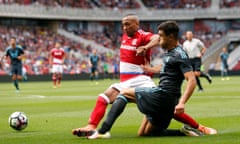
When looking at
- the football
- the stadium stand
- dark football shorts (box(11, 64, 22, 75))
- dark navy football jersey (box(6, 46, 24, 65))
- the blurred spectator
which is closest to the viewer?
the football

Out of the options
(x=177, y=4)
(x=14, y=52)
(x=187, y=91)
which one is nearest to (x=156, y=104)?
(x=187, y=91)

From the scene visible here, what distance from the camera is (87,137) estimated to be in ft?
35.0

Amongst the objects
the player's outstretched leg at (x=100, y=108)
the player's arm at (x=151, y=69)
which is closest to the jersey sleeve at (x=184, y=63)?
the player's arm at (x=151, y=69)

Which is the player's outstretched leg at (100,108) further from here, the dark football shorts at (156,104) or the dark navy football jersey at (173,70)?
the dark navy football jersey at (173,70)

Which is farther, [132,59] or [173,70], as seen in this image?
[132,59]

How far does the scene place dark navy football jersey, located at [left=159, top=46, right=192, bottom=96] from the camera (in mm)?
10086

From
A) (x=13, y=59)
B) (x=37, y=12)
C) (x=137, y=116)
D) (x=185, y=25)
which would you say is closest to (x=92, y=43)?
(x=37, y=12)

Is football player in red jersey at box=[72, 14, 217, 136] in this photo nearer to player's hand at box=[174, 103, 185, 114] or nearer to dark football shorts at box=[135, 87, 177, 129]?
dark football shorts at box=[135, 87, 177, 129]

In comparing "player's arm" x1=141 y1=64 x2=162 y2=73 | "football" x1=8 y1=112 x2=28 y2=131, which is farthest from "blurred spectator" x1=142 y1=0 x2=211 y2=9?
"player's arm" x1=141 y1=64 x2=162 y2=73

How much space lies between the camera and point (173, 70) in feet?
33.6

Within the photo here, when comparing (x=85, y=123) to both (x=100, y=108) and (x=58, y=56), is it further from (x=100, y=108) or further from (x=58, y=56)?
(x=58, y=56)

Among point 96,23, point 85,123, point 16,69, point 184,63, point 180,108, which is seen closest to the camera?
point 180,108

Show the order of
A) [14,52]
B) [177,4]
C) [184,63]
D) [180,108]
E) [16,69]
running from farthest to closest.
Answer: [177,4] < [16,69] < [14,52] < [184,63] < [180,108]

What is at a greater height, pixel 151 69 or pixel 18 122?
pixel 151 69
